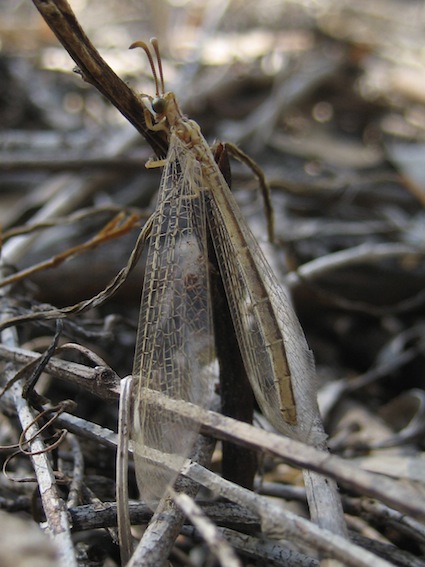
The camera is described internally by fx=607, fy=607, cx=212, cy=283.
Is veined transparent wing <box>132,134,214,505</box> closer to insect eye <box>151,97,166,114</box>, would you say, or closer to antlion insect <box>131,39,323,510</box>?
antlion insect <box>131,39,323,510</box>

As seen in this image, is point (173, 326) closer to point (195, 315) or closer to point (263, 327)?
point (195, 315)

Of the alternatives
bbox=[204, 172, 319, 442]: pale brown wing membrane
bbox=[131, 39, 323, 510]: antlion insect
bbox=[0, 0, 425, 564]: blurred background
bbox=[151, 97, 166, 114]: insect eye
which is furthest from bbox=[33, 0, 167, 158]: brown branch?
bbox=[0, 0, 425, 564]: blurred background

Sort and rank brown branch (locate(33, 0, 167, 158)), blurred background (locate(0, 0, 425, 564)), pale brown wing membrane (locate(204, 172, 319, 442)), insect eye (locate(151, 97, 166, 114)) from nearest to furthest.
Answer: brown branch (locate(33, 0, 167, 158)) < pale brown wing membrane (locate(204, 172, 319, 442)) < insect eye (locate(151, 97, 166, 114)) < blurred background (locate(0, 0, 425, 564))

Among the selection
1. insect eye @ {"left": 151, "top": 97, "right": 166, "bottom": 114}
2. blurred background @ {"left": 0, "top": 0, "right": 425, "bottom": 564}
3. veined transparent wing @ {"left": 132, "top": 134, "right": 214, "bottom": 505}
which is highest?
blurred background @ {"left": 0, "top": 0, "right": 425, "bottom": 564}

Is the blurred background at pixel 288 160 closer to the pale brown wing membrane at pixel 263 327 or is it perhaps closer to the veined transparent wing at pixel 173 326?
the veined transparent wing at pixel 173 326

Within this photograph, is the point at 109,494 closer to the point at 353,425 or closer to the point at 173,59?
the point at 353,425

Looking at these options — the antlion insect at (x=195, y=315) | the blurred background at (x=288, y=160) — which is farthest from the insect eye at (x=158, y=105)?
the blurred background at (x=288, y=160)

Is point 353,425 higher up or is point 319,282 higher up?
point 319,282

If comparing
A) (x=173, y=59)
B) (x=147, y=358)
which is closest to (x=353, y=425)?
(x=147, y=358)
